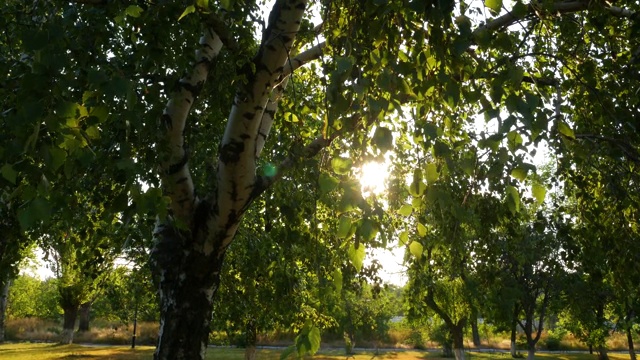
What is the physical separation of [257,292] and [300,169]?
20.8ft

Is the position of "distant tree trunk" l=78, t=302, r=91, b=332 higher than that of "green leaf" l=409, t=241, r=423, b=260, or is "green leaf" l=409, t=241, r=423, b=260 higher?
"green leaf" l=409, t=241, r=423, b=260

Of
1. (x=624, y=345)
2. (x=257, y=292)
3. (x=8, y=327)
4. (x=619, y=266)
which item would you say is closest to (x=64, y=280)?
(x=8, y=327)

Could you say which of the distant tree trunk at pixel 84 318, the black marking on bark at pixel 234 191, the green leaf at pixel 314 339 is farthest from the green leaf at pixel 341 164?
the distant tree trunk at pixel 84 318

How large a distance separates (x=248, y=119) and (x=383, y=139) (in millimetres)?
2970

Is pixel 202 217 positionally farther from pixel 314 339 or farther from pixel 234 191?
pixel 314 339

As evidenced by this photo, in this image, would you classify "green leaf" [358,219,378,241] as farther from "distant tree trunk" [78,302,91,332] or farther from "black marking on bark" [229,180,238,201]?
"distant tree trunk" [78,302,91,332]

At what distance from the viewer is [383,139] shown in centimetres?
164

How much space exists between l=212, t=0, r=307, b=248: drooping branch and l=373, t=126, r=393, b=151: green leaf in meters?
2.49

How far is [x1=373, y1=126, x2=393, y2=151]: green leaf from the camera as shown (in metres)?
1.63

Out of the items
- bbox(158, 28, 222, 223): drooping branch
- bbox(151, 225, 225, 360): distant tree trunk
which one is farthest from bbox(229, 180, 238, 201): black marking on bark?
bbox(151, 225, 225, 360): distant tree trunk

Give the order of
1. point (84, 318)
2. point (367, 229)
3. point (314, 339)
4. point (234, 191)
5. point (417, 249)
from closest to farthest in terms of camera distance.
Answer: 1. point (367, 229)
2. point (314, 339)
3. point (417, 249)
4. point (234, 191)
5. point (84, 318)

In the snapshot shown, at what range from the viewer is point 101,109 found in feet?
5.96

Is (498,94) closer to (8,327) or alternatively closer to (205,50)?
(205,50)

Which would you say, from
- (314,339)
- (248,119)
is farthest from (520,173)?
(248,119)
